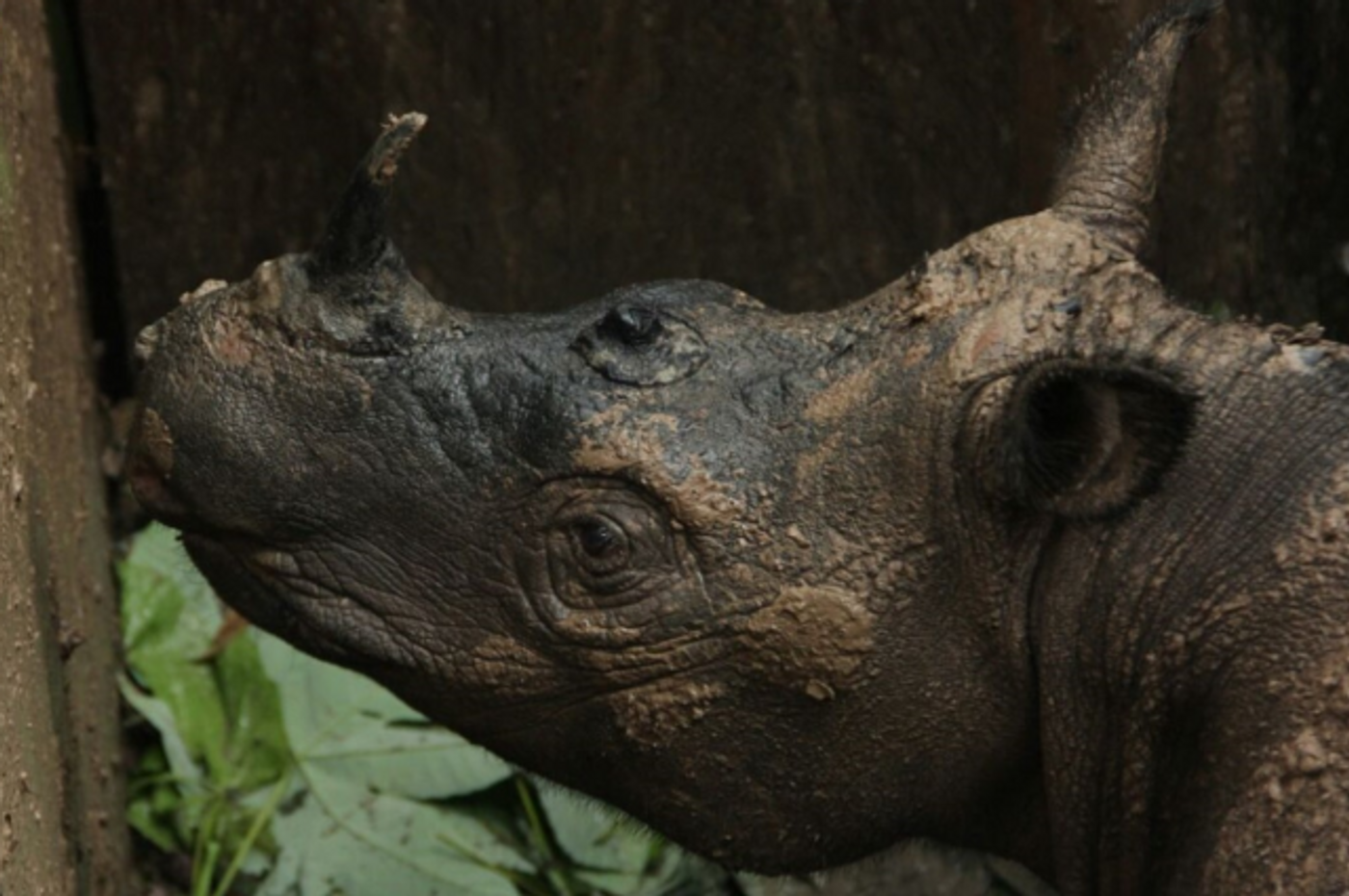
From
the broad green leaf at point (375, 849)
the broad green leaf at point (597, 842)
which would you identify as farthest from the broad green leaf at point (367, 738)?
the broad green leaf at point (597, 842)

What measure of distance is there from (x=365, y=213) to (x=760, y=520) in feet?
2.74

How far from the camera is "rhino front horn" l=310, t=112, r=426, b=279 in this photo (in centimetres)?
437

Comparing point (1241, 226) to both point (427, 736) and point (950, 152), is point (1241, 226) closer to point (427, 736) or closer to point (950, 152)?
point (950, 152)

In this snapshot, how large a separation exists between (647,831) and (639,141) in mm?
2755

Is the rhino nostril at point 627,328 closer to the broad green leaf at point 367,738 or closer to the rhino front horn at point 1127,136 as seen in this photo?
the rhino front horn at point 1127,136

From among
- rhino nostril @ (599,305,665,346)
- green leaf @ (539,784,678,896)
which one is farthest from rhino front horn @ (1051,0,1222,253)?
green leaf @ (539,784,678,896)

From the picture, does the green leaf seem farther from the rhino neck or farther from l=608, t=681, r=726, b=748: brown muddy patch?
the rhino neck

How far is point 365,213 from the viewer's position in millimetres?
4410

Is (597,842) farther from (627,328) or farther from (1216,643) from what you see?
(1216,643)

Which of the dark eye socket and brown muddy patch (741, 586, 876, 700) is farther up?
the dark eye socket

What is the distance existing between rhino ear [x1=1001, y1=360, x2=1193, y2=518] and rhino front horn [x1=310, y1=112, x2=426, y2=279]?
3.58 ft

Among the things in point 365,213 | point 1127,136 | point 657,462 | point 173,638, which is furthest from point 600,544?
point 173,638

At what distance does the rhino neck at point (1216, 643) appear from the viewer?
3.99 m

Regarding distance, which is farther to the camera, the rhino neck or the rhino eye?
the rhino eye
